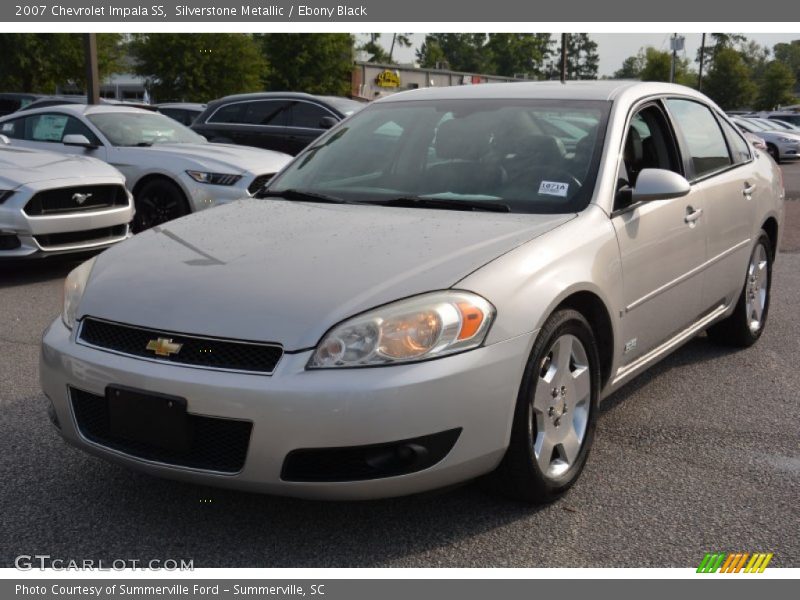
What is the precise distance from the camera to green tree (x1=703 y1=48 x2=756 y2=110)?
221ft

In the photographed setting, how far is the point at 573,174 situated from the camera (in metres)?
3.92

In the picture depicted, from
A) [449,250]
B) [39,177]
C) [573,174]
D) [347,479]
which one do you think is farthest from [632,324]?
[39,177]

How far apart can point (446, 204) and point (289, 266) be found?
3.01 ft

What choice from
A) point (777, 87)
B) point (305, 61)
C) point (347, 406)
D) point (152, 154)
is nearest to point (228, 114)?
point (152, 154)

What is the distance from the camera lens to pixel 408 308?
2.97 m

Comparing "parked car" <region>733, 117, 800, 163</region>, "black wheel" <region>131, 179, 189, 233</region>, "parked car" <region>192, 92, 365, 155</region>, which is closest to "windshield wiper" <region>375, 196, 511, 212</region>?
"black wheel" <region>131, 179, 189, 233</region>

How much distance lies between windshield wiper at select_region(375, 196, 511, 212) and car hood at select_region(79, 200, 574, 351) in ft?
0.21

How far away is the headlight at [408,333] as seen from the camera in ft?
9.46

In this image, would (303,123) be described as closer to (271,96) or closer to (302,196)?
(271,96)

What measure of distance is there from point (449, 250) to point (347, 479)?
893 mm

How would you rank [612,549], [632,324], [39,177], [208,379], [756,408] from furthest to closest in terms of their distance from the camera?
[39,177], [756,408], [632,324], [612,549], [208,379]

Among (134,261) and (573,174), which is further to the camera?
(573,174)

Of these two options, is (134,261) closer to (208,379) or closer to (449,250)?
(208,379)

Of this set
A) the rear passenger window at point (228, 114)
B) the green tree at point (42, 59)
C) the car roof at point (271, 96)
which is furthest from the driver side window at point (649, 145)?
the green tree at point (42, 59)
